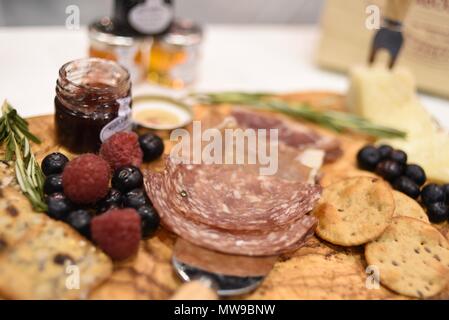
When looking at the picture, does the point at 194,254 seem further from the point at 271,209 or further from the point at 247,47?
the point at 247,47

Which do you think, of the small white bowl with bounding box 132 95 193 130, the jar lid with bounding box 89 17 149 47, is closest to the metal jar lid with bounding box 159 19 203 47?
the jar lid with bounding box 89 17 149 47

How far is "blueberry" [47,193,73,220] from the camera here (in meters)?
1.17

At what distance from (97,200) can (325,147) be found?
787 millimetres

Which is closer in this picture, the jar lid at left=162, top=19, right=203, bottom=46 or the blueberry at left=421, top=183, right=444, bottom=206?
the blueberry at left=421, top=183, right=444, bottom=206

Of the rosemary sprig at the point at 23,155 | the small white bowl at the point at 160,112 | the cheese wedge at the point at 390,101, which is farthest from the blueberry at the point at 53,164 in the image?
the cheese wedge at the point at 390,101

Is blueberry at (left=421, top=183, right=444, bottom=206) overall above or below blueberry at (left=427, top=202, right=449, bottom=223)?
above

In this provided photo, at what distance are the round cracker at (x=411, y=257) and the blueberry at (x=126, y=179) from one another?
0.59 metres

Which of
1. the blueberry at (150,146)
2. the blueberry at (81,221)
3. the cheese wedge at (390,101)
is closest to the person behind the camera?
the blueberry at (81,221)

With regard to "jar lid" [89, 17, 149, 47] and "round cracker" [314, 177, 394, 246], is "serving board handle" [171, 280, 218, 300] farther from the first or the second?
"jar lid" [89, 17, 149, 47]

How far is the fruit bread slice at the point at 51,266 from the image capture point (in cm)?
103

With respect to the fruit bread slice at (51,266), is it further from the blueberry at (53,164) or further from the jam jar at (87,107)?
the jam jar at (87,107)

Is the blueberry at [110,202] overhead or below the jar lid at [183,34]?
below

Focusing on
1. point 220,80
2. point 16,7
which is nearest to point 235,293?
point 220,80

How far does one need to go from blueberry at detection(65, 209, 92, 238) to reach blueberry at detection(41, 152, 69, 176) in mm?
174
